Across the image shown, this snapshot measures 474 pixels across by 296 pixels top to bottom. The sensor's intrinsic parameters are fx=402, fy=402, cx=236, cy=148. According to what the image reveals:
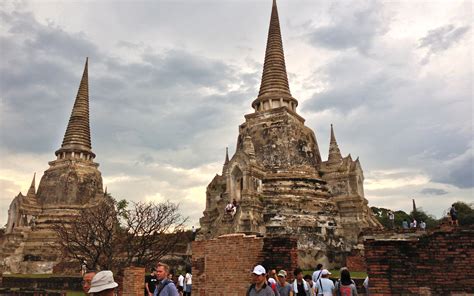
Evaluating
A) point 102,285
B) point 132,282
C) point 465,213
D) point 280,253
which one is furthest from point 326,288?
point 465,213

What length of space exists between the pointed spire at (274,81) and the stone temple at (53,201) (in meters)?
19.0

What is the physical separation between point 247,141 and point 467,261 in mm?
21036

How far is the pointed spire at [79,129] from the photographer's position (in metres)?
41.8

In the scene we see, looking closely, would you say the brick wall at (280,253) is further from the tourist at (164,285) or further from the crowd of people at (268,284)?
the tourist at (164,285)

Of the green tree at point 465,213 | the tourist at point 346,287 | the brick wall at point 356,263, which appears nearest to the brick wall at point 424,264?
the tourist at point 346,287

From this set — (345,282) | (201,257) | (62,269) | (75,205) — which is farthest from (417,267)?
(75,205)

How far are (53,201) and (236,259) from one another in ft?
109

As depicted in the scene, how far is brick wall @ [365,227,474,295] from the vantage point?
8398 mm

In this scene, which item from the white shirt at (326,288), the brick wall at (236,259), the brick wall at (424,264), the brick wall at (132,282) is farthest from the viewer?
the brick wall at (132,282)

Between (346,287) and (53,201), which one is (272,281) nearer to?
(346,287)

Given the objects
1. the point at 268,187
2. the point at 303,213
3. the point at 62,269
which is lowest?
the point at 62,269

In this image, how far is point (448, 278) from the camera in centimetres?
846

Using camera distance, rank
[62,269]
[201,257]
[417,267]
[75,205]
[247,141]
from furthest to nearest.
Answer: [75,205], [62,269], [247,141], [201,257], [417,267]

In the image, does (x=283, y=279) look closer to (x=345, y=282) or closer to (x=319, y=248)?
(x=345, y=282)
